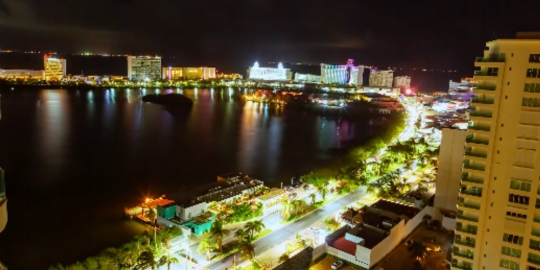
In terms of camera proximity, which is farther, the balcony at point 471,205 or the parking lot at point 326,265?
the parking lot at point 326,265

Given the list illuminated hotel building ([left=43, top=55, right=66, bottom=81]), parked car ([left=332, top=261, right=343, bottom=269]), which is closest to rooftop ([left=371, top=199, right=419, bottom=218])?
parked car ([left=332, top=261, right=343, bottom=269])

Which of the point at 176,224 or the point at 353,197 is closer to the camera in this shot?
the point at 176,224

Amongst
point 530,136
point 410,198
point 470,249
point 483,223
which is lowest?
point 410,198

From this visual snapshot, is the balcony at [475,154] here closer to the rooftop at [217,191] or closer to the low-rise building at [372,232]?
the low-rise building at [372,232]

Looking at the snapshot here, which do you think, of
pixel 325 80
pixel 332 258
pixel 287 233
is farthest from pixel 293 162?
pixel 325 80

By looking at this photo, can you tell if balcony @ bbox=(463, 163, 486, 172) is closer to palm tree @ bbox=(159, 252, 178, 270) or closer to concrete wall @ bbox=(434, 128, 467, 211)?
concrete wall @ bbox=(434, 128, 467, 211)

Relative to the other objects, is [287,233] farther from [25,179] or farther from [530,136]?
[25,179]

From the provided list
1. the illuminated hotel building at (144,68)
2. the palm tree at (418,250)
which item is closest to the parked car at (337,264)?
the palm tree at (418,250)
